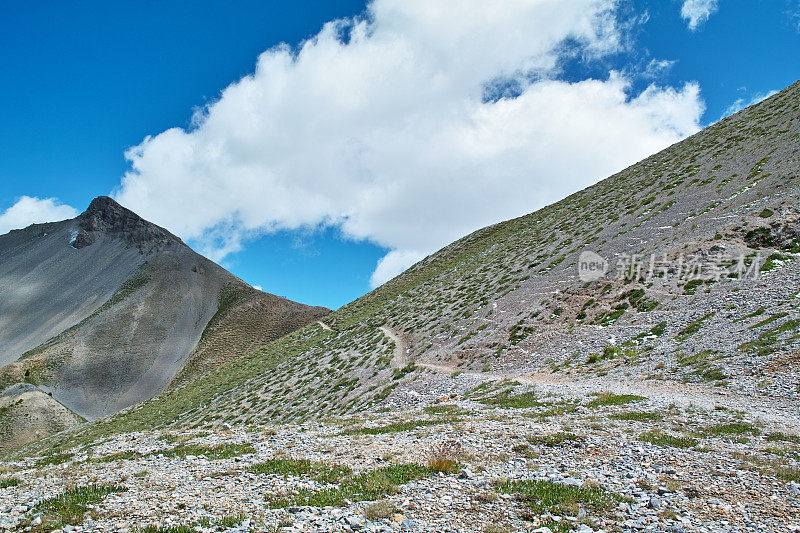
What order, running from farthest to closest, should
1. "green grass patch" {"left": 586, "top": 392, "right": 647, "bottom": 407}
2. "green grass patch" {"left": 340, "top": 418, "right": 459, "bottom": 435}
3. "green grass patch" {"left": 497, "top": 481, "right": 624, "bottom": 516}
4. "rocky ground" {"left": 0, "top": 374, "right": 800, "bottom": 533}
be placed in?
1. "green grass patch" {"left": 586, "top": 392, "right": 647, "bottom": 407}
2. "green grass patch" {"left": 340, "top": 418, "right": 459, "bottom": 435}
3. "green grass patch" {"left": 497, "top": 481, "right": 624, "bottom": 516}
4. "rocky ground" {"left": 0, "top": 374, "right": 800, "bottom": 533}

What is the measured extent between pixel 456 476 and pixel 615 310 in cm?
2624

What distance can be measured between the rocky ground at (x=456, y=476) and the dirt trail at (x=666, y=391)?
0.20m

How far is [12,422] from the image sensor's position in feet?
239

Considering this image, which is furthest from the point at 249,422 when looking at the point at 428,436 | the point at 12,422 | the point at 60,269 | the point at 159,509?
the point at 60,269

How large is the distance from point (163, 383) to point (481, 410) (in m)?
105

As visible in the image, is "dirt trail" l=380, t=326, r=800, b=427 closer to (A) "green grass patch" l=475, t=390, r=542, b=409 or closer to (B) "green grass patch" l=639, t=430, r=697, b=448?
(A) "green grass patch" l=475, t=390, r=542, b=409

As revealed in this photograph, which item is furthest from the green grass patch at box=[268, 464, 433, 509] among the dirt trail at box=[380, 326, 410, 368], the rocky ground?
the dirt trail at box=[380, 326, 410, 368]

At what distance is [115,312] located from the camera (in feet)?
427

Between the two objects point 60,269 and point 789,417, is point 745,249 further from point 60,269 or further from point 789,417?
point 60,269

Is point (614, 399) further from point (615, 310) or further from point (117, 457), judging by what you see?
point (117, 457)

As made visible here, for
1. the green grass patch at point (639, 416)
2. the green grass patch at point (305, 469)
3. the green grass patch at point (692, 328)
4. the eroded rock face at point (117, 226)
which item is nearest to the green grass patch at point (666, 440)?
the green grass patch at point (639, 416)

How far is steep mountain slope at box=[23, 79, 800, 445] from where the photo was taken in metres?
25.0

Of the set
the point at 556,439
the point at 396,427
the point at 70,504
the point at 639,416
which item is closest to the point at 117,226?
the point at 396,427

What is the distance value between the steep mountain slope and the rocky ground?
6.97m
